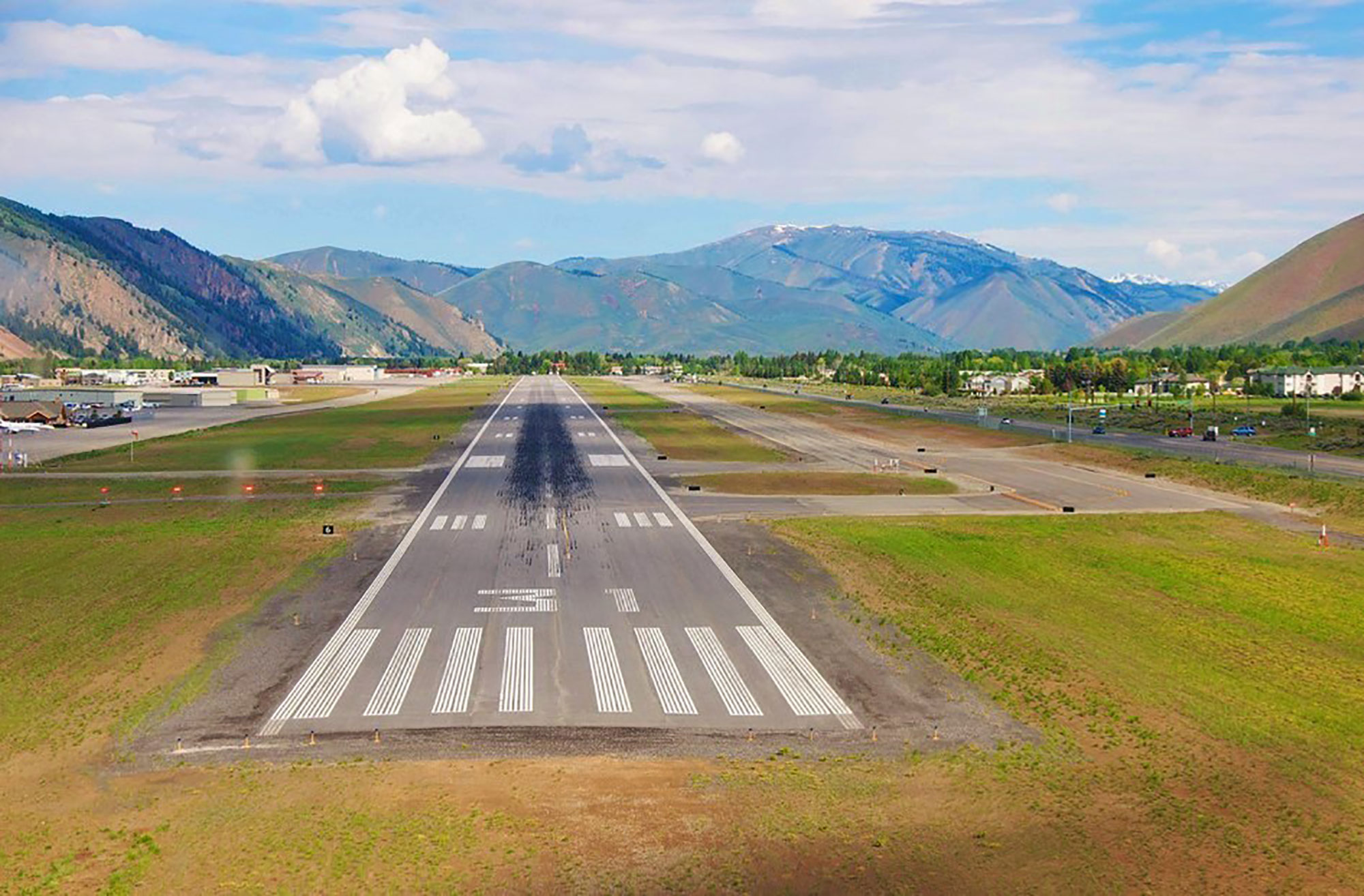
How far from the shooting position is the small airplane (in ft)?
480

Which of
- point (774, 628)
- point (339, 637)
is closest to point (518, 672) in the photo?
point (339, 637)

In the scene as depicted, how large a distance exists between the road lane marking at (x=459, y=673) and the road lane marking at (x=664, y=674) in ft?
Answer: 19.8

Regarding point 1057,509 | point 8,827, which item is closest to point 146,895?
point 8,827

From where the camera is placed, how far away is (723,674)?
4062cm

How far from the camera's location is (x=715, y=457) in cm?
11400

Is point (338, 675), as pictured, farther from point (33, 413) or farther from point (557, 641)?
point (33, 413)

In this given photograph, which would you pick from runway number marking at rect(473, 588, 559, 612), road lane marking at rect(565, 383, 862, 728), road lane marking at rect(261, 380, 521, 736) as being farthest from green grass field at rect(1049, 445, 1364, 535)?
road lane marking at rect(261, 380, 521, 736)

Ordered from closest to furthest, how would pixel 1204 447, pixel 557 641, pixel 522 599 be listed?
pixel 557 641
pixel 522 599
pixel 1204 447

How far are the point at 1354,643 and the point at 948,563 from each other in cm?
1963

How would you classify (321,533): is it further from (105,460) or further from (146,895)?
(105,460)

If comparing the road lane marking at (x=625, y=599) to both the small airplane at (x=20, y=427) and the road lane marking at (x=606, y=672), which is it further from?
the small airplane at (x=20, y=427)

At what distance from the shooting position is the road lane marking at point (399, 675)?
36594mm

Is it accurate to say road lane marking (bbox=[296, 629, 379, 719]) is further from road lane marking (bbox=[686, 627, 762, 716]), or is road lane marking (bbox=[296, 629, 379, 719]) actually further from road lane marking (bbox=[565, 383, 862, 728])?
road lane marking (bbox=[565, 383, 862, 728])

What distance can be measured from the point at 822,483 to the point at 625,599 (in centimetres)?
4474
